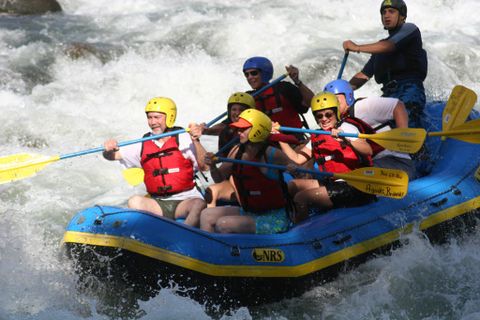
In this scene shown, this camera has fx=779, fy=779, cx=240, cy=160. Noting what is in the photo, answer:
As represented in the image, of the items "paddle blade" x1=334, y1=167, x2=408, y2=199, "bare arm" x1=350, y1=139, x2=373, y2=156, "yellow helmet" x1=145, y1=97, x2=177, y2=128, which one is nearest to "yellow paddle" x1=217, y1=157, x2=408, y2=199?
"paddle blade" x1=334, y1=167, x2=408, y2=199

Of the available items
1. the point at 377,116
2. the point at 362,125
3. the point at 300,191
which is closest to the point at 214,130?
the point at 300,191

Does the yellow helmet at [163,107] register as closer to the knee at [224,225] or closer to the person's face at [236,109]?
the person's face at [236,109]

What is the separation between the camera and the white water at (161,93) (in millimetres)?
5406

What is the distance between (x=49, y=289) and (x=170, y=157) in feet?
4.09

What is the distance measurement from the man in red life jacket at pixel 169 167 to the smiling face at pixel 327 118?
87 centimetres

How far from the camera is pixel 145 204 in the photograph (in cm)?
557

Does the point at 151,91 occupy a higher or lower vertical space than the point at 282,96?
lower

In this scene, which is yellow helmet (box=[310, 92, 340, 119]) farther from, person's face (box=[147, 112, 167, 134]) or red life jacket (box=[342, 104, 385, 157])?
person's face (box=[147, 112, 167, 134])

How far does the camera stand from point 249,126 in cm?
522

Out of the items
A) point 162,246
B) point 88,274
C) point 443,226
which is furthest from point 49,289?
point 443,226

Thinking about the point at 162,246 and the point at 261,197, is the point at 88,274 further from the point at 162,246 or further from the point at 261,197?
the point at 261,197

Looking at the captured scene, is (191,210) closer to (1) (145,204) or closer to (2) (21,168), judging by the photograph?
(1) (145,204)

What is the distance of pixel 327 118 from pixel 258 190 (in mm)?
742

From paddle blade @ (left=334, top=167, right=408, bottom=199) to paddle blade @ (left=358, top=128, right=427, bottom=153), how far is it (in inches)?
9.2
